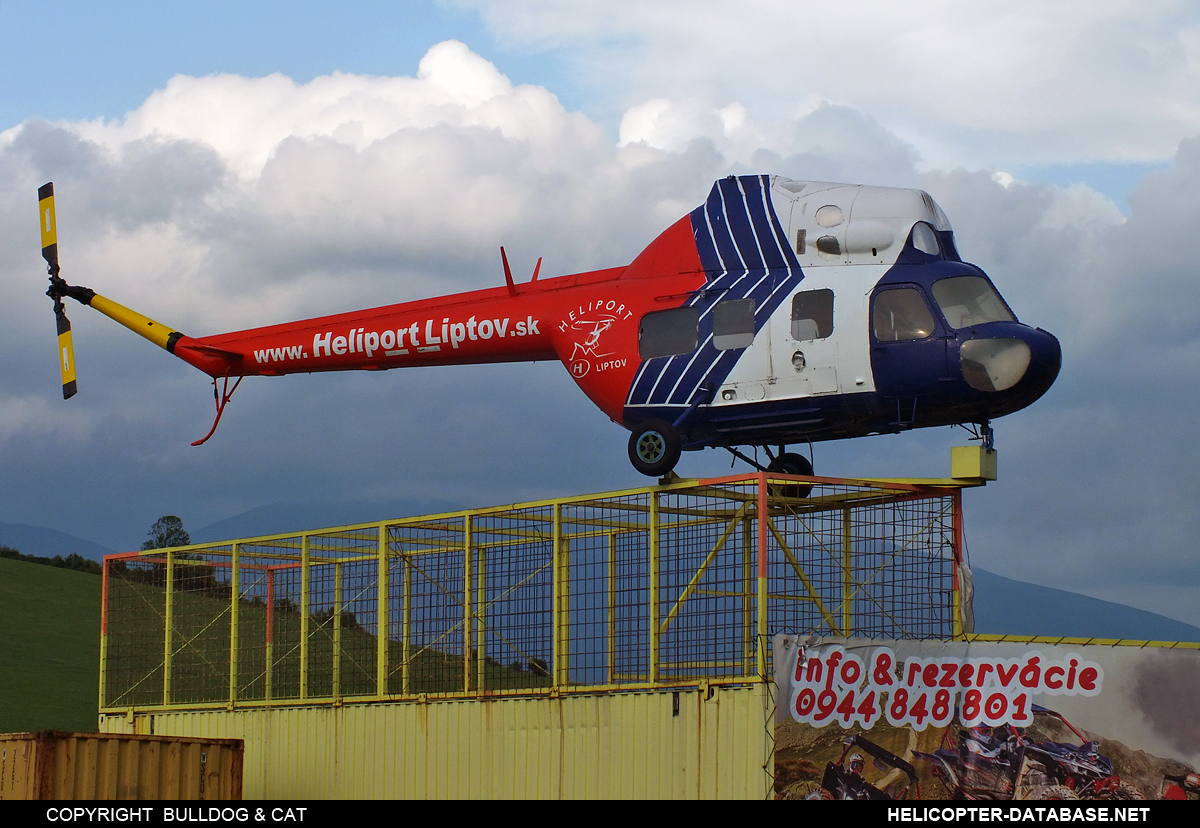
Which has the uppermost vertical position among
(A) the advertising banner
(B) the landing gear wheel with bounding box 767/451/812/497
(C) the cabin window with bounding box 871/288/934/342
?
(C) the cabin window with bounding box 871/288/934/342

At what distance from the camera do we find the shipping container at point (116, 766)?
21453 mm

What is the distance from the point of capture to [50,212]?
1180 inches

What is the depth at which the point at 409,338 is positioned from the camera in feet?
81.3

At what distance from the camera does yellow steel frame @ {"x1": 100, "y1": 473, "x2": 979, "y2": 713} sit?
1997 cm

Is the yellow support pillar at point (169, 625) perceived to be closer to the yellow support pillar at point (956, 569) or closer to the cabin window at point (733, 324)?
the cabin window at point (733, 324)

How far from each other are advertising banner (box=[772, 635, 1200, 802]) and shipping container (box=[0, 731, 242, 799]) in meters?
11.2

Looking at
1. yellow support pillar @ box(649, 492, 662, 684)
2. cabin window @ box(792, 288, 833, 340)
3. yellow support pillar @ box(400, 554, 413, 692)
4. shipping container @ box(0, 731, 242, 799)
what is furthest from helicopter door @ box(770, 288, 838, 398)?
shipping container @ box(0, 731, 242, 799)

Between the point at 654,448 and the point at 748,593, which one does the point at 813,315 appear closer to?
the point at 654,448

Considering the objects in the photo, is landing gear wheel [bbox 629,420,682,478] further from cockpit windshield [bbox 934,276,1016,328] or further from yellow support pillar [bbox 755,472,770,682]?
cockpit windshield [bbox 934,276,1016,328]

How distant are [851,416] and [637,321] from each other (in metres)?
3.87

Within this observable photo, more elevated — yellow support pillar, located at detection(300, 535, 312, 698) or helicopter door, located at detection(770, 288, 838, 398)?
helicopter door, located at detection(770, 288, 838, 398)

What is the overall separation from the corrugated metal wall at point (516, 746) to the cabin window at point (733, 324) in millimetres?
5195

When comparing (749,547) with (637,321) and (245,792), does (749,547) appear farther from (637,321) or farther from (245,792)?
(245,792)
